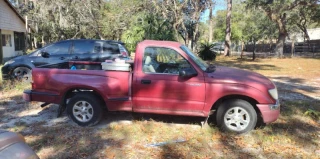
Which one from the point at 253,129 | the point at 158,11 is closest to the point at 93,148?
the point at 253,129

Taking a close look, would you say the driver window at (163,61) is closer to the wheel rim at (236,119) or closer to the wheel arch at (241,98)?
the wheel arch at (241,98)

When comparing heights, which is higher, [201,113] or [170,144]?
[201,113]

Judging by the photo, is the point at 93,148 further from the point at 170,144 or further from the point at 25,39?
the point at 25,39

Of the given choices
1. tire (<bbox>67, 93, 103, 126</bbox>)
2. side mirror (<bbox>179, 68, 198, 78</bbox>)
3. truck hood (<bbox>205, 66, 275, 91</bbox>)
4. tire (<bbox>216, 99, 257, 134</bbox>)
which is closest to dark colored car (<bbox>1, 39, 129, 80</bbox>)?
tire (<bbox>67, 93, 103, 126</bbox>)

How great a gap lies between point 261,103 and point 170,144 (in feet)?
5.76

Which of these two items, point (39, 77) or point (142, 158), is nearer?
point (142, 158)

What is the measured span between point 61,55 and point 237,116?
6576mm

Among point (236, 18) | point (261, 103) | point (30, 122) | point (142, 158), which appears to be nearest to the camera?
point (142, 158)

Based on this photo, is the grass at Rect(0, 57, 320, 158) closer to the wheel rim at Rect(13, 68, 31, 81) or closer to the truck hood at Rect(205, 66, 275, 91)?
the truck hood at Rect(205, 66, 275, 91)

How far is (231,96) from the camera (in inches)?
187

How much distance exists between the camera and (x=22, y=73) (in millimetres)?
9258

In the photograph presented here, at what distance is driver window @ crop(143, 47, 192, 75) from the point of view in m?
4.90

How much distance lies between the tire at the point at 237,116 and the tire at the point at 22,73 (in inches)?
287

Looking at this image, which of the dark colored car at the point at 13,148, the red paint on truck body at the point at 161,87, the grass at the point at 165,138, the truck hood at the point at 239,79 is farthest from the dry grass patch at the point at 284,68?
the dark colored car at the point at 13,148
